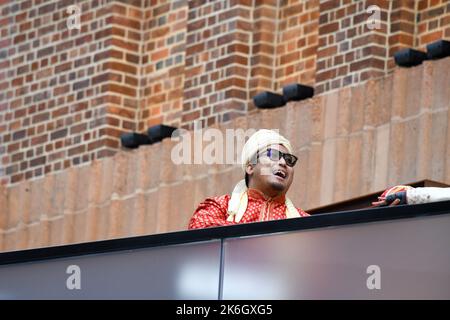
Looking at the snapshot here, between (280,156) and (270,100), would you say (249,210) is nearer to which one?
(280,156)

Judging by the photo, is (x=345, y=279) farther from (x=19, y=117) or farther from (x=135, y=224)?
(x=19, y=117)

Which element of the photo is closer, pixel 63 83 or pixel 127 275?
pixel 127 275

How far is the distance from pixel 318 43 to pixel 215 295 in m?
5.92

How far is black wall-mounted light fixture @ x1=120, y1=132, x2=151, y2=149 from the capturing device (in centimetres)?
1778

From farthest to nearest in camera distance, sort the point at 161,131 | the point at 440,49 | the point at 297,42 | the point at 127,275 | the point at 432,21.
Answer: the point at 161,131 → the point at 297,42 → the point at 432,21 → the point at 440,49 → the point at 127,275

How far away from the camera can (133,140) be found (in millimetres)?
17875

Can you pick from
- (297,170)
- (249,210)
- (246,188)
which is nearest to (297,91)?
(297,170)

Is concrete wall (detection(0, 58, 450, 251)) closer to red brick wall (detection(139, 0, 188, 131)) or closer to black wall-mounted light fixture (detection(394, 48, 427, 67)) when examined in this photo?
black wall-mounted light fixture (detection(394, 48, 427, 67))

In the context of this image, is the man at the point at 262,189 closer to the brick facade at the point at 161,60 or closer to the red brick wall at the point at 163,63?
the brick facade at the point at 161,60

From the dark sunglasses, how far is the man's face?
0.05ft

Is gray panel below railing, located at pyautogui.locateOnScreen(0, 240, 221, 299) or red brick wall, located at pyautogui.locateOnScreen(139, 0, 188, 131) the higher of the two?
red brick wall, located at pyautogui.locateOnScreen(139, 0, 188, 131)

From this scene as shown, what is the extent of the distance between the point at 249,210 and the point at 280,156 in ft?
1.17

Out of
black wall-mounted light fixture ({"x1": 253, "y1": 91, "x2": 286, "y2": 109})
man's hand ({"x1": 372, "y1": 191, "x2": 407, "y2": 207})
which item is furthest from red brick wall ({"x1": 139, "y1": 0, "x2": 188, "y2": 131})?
man's hand ({"x1": 372, "y1": 191, "x2": 407, "y2": 207})
